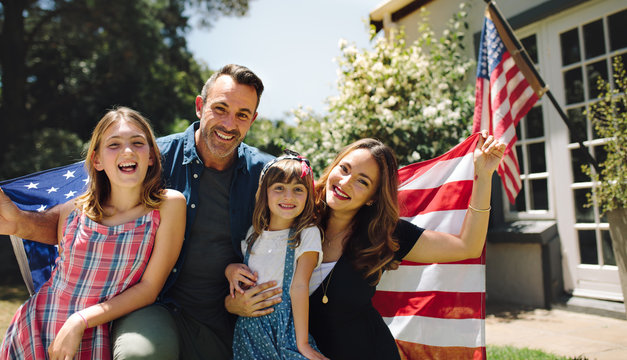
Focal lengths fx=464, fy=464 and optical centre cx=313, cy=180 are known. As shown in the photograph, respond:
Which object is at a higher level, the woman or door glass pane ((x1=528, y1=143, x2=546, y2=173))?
door glass pane ((x1=528, y1=143, x2=546, y2=173))

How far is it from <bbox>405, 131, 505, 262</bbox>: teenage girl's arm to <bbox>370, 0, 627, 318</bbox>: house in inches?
118

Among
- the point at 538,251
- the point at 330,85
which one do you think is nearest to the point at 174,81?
the point at 330,85

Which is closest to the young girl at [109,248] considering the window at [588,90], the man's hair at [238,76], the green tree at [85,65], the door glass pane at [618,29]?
the man's hair at [238,76]

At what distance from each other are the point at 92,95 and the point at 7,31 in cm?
377

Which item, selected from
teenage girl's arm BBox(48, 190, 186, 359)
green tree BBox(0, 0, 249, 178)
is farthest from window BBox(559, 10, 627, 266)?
green tree BBox(0, 0, 249, 178)

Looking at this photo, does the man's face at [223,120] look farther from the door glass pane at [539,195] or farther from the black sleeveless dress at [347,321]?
the door glass pane at [539,195]

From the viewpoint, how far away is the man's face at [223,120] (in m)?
2.92

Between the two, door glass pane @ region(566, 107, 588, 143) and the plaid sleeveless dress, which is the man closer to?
the plaid sleeveless dress

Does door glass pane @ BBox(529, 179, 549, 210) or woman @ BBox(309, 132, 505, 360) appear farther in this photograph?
door glass pane @ BBox(529, 179, 549, 210)

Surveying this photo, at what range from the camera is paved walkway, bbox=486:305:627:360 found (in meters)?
4.03

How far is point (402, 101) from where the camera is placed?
625cm

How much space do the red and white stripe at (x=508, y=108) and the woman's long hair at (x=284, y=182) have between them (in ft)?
6.41

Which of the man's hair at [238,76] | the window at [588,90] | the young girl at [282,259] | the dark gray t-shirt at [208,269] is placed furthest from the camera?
the window at [588,90]

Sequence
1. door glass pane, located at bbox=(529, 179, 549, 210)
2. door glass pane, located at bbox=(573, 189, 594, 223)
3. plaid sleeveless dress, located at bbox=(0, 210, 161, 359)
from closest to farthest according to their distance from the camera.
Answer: plaid sleeveless dress, located at bbox=(0, 210, 161, 359)
door glass pane, located at bbox=(573, 189, 594, 223)
door glass pane, located at bbox=(529, 179, 549, 210)
